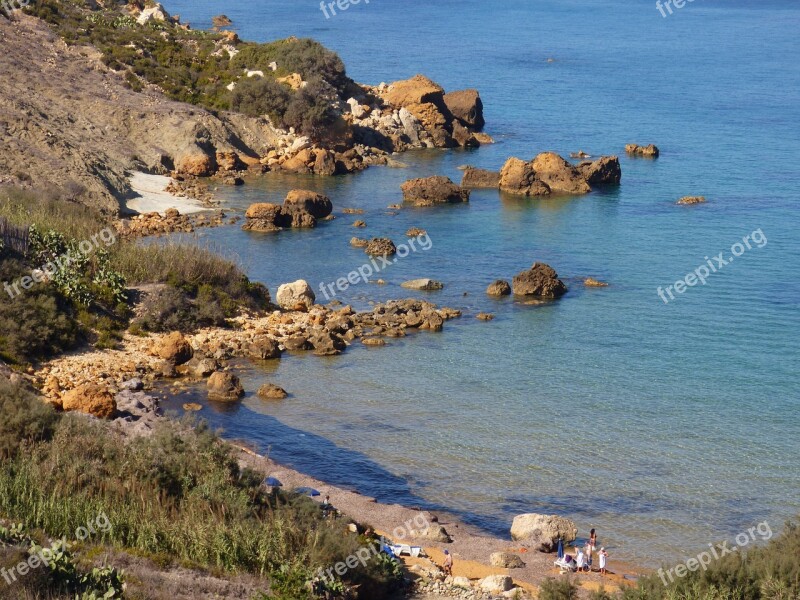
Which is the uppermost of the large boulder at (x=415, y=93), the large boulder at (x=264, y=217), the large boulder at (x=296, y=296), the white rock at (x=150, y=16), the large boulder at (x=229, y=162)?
the white rock at (x=150, y=16)

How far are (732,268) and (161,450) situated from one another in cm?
3771

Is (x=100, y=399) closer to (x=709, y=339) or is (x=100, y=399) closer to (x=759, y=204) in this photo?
(x=709, y=339)

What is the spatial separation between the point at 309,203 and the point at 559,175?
18243 millimetres

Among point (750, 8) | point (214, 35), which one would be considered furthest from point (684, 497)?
point (750, 8)

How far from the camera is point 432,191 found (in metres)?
63.6

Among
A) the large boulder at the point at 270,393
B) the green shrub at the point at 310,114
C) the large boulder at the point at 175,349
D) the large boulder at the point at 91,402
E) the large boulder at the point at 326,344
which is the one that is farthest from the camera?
the green shrub at the point at 310,114

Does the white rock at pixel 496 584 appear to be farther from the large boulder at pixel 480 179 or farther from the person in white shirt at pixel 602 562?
the large boulder at pixel 480 179

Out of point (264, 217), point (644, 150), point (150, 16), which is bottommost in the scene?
point (264, 217)

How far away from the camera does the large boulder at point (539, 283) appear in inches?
1858

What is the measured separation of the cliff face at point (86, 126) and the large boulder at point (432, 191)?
1363 cm

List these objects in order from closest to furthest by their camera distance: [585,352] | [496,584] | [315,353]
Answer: [496,584] < [315,353] < [585,352]

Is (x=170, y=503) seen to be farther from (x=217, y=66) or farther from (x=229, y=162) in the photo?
(x=217, y=66)

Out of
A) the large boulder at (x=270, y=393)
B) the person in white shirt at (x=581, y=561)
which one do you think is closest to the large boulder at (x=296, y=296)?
the large boulder at (x=270, y=393)

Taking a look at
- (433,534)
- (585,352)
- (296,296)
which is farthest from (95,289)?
(433,534)
